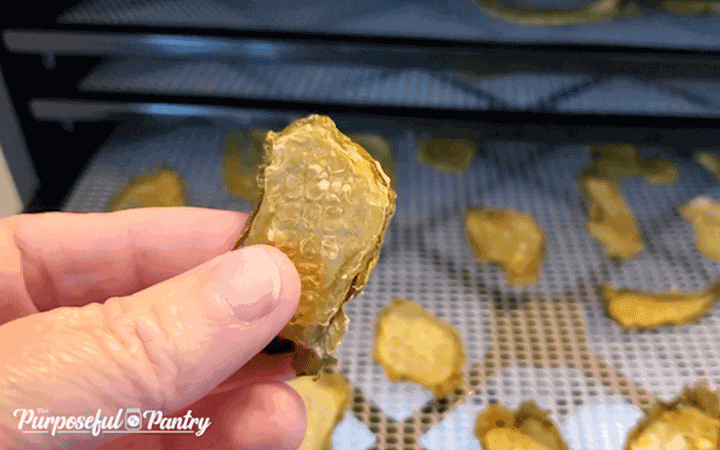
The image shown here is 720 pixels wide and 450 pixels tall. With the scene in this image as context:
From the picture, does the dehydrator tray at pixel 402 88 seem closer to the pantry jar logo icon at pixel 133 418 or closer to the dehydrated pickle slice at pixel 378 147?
the dehydrated pickle slice at pixel 378 147

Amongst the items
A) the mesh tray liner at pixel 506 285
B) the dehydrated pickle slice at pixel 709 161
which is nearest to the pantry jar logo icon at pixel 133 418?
the mesh tray liner at pixel 506 285

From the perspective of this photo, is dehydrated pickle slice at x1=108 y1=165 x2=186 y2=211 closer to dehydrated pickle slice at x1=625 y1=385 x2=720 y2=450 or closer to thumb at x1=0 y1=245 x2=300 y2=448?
thumb at x1=0 y1=245 x2=300 y2=448

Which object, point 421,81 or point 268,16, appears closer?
point 268,16

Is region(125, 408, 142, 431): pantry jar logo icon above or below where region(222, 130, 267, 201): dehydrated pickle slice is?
above

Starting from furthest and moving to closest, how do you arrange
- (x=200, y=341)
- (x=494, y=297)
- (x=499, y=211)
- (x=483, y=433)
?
(x=499, y=211), (x=494, y=297), (x=483, y=433), (x=200, y=341)

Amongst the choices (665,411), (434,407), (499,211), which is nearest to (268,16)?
(499,211)

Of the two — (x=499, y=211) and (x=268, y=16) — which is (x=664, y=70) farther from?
(x=268, y=16)

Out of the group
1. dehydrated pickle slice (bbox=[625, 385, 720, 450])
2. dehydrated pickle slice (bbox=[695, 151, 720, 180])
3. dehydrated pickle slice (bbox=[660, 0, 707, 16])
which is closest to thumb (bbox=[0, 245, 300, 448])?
dehydrated pickle slice (bbox=[625, 385, 720, 450])
